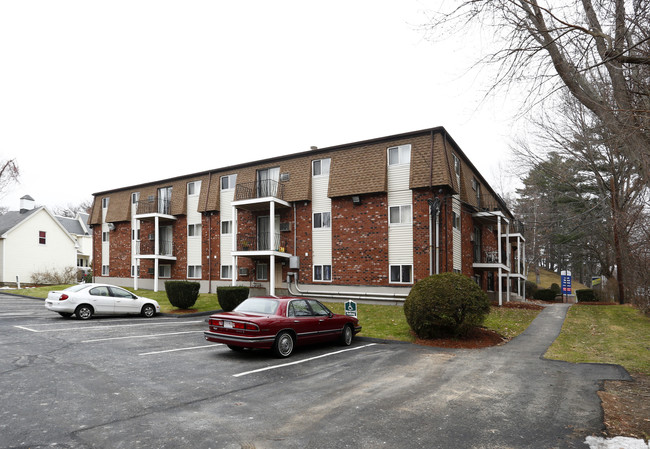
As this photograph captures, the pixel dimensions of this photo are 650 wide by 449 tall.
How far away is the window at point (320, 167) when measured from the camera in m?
23.3

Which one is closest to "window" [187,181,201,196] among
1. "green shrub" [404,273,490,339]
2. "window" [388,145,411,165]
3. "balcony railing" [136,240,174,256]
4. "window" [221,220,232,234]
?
"window" [221,220,232,234]

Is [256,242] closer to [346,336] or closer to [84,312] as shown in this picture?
[84,312]

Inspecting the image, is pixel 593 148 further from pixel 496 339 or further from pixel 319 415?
pixel 319 415

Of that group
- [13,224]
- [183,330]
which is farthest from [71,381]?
[13,224]

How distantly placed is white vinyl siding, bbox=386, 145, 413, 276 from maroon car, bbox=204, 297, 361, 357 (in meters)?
9.57

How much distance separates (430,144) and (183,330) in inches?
541

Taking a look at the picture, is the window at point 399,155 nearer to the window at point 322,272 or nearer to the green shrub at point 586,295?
the window at point 322,272

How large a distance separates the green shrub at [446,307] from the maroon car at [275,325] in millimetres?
2520

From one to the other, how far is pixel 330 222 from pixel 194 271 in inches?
445

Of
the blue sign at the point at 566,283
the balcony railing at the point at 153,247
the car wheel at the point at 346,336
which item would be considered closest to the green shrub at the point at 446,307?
the car wheel at the point at 346,336

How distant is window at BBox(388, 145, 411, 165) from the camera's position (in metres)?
21.1

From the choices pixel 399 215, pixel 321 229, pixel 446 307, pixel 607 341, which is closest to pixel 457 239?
pixel 399 215

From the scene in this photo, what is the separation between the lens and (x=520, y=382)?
8047 mm

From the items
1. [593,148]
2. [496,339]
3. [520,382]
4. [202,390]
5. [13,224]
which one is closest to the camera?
[202,390]
